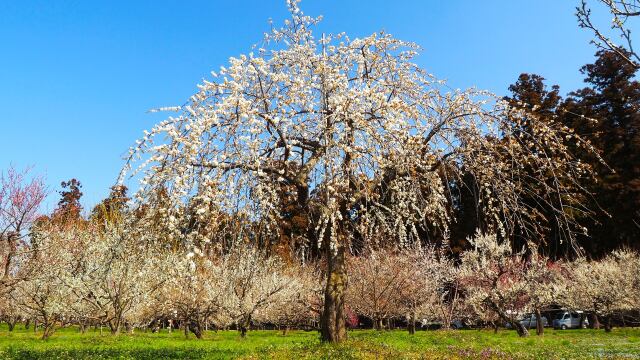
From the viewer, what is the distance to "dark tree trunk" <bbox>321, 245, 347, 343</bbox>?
10.4m

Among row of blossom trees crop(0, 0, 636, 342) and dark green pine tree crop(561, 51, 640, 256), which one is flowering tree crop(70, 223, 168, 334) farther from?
dark green pine tree crop(561, 51, 640, 256)

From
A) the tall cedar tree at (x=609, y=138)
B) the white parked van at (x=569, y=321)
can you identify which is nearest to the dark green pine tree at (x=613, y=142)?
the tall cedar tree at (x=609, y=138)

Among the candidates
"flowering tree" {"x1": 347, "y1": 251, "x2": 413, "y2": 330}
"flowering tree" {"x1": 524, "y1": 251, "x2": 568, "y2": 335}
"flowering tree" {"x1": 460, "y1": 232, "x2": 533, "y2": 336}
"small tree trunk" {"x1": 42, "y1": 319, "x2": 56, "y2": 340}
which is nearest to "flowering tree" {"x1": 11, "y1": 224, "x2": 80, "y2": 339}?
"small tree trunk" {"x1": 42, "y1": 319, "x2": 56, "y2": 340}

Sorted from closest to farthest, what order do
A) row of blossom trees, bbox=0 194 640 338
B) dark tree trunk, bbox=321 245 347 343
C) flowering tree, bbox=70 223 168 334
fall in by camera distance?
1. dark tree trunk, bbox=321 245 347 343
2. flowering tree, bbox=70 223 168 334
3. row of blossom trees, bbox=0 194 640 338

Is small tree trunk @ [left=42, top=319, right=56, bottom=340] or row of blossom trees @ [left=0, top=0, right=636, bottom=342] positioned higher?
row of blossom trees @ [left=0, top=0, right=636, bottom=342]

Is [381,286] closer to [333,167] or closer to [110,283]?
[110,283]

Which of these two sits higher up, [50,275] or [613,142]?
[613,142]

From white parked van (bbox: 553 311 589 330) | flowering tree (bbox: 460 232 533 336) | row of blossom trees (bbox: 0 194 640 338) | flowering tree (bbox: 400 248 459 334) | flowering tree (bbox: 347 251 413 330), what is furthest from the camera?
white parked van (bbox: 553 311 589 330)

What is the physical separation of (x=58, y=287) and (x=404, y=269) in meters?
17.3

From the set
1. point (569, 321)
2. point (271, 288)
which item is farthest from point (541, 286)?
point (271, 288)

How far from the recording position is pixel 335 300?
10.4 m

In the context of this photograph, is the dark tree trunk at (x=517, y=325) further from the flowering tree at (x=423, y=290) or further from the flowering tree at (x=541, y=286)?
the flowering tree at (x=423, y=290)

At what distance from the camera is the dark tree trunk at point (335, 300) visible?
1043 cm

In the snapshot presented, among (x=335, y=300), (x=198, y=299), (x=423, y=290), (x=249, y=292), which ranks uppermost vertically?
(x=423, y=290)
